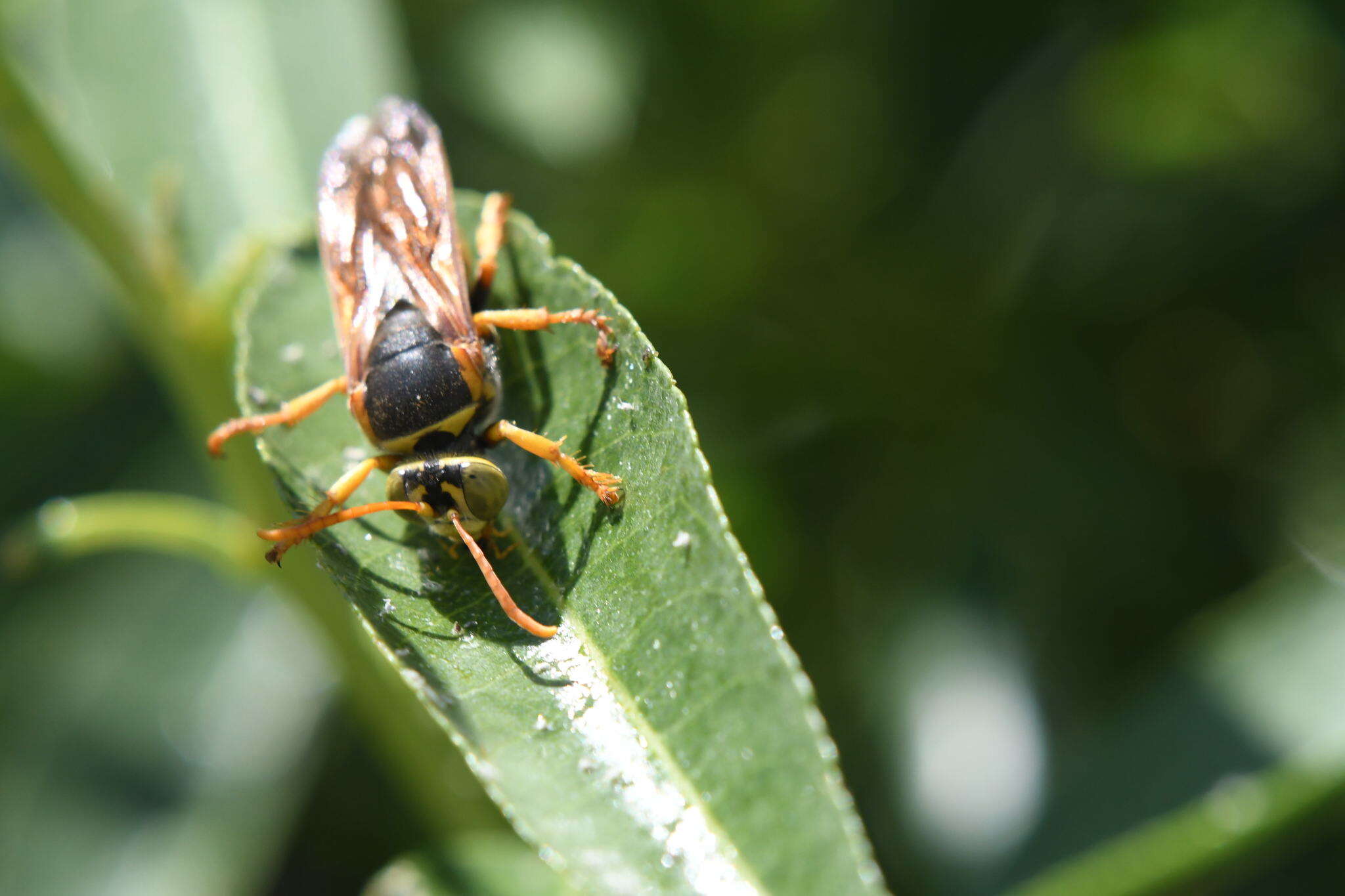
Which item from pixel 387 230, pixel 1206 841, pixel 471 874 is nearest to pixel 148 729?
pixel 471 874

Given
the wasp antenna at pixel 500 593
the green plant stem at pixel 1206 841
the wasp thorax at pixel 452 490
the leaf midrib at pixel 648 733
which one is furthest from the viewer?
the green plant stem at pixel 1206 841

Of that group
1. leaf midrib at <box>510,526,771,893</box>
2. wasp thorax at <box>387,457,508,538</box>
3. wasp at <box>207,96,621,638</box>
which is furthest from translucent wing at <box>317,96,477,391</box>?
leaf midrib at <box>510,526,771,893</box>

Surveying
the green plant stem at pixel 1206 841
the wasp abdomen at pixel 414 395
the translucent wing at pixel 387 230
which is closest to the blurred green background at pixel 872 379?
the translucent wing at pixel 387 230

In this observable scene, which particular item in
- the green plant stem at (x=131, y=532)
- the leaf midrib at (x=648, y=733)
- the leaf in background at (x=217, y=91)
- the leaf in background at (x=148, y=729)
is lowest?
the leaf in background at (x=148, y=729)

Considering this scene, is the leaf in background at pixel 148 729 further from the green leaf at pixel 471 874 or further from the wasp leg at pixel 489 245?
the wasp leg at pixel 489 245

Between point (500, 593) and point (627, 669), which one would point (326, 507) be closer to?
point (500, 593)

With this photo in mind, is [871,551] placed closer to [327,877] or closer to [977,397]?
[977,397]
